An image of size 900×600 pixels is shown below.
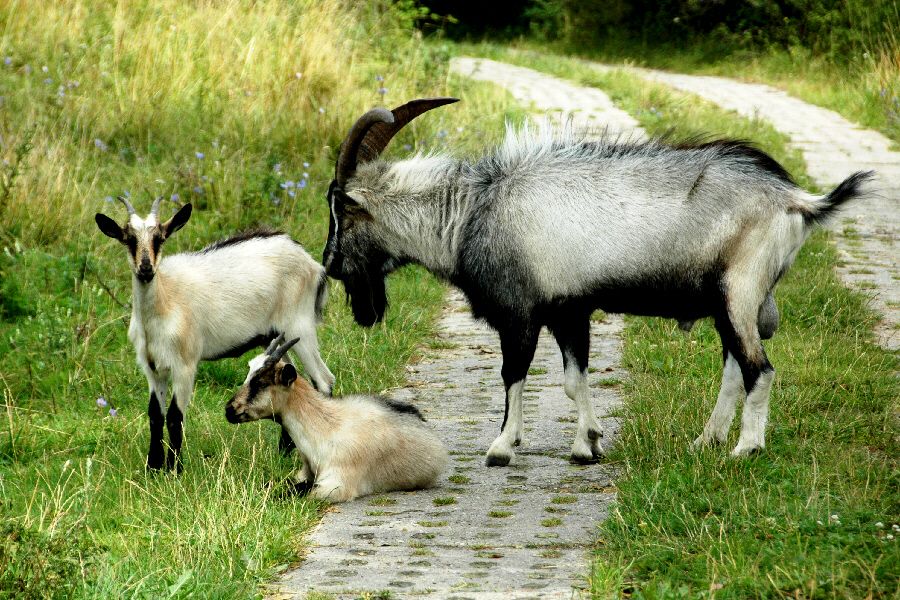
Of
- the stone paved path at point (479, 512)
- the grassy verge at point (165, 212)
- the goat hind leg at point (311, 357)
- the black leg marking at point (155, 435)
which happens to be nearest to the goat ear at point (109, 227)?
the black leg marking at point (155, 435)

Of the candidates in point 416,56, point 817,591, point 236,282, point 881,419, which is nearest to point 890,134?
point 416,56

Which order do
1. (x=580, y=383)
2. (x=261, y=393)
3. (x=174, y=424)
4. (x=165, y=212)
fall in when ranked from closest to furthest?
(x=261, y=393)
(x=174, y=424)
(x=580, y=383)
(x=165, y=212)

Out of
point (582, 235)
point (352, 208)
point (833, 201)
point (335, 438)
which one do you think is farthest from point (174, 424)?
point (833, 201)

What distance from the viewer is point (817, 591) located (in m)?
4.17

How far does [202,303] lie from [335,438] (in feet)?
3.92

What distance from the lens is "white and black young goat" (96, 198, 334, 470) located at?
6.14 meters

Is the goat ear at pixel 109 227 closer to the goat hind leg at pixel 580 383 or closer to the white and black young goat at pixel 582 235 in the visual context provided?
the white and black young goat at pixel 582 235

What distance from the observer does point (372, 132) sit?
22.9ft

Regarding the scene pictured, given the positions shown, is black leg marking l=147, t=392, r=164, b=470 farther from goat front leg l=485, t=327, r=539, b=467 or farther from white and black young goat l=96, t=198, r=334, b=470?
goat front leg l=485, t=327, r=539, b=467

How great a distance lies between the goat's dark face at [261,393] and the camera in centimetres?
600

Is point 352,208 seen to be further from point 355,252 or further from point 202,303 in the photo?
point 202,303

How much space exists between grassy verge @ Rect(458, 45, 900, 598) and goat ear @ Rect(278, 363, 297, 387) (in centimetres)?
176

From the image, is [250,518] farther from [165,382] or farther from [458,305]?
[458,305]

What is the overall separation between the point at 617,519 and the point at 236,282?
9.22ft
